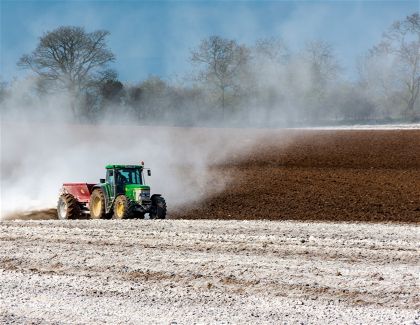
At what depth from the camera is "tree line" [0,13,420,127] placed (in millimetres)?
31375

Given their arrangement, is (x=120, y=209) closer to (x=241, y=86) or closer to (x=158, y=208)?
(x=158, y=208)

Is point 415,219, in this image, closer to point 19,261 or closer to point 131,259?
point 131,259

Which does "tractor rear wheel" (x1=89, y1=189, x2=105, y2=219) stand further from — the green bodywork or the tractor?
the green bodywork

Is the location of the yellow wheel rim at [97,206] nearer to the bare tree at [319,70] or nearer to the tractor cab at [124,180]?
the tractor cab at [124,180]

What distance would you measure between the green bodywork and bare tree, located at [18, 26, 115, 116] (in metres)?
28.7

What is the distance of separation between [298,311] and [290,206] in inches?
645

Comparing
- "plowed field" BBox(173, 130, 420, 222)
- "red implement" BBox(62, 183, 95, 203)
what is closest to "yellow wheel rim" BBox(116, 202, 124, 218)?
"red implement" BBox(62, 183, 95, 203)

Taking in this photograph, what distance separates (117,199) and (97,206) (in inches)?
57.9

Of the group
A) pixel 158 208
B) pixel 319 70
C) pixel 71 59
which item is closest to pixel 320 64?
pixel 319 70

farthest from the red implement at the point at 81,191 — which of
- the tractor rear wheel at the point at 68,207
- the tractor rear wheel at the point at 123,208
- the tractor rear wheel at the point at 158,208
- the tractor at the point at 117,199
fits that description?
the tractor rear wheel at the point at 158,208

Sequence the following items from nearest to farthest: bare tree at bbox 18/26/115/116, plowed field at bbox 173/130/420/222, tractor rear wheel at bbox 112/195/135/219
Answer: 1. tractor rear wheel at bbox 112/195/135/219
2. plowed field at bbox 173/130/420/222
3. bare tree at bbox 18/26/115/116

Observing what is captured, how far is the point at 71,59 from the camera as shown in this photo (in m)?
56.2

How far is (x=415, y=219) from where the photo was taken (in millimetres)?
22906

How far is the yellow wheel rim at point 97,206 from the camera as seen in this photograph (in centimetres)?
2353
